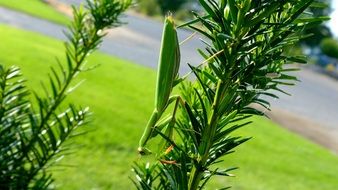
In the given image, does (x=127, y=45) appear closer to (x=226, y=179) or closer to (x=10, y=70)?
(x=226, y=179)

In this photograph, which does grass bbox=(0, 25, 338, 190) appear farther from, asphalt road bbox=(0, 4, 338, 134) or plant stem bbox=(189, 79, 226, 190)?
plant stem bbox=(189, 79, 226, 190)

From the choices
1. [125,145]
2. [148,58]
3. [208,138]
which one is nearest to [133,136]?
[125,145]

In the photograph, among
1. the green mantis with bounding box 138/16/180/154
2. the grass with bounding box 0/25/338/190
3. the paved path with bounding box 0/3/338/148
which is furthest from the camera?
the paved path with bounding box 0/3/338/148

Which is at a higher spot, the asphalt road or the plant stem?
the plant stem

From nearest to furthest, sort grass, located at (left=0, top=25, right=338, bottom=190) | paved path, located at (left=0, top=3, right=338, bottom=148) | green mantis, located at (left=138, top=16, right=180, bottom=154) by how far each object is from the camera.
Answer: green mantis, located at (left=138, top=16, right=180, bottom=154) → grass, located at (left=0, top=25, right=338, bottom=190) → paved path, located at (left=0, top=3, right=338, bottom=148)

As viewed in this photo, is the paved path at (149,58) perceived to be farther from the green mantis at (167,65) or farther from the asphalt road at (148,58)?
the green mantis at (167,65)

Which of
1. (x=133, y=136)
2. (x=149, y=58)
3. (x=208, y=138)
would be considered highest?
(x=208, y=138)

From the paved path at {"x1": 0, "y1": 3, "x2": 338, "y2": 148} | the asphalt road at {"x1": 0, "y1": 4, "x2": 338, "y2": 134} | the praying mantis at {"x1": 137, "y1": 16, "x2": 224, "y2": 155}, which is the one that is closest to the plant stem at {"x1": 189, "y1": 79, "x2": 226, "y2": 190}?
the praying mantis at {"x1": 137, "y1": 16, "x2": 224, "y2": 155}

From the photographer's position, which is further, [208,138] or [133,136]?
[133,136]

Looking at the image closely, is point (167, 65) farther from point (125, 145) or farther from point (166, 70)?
point (125, 145)
